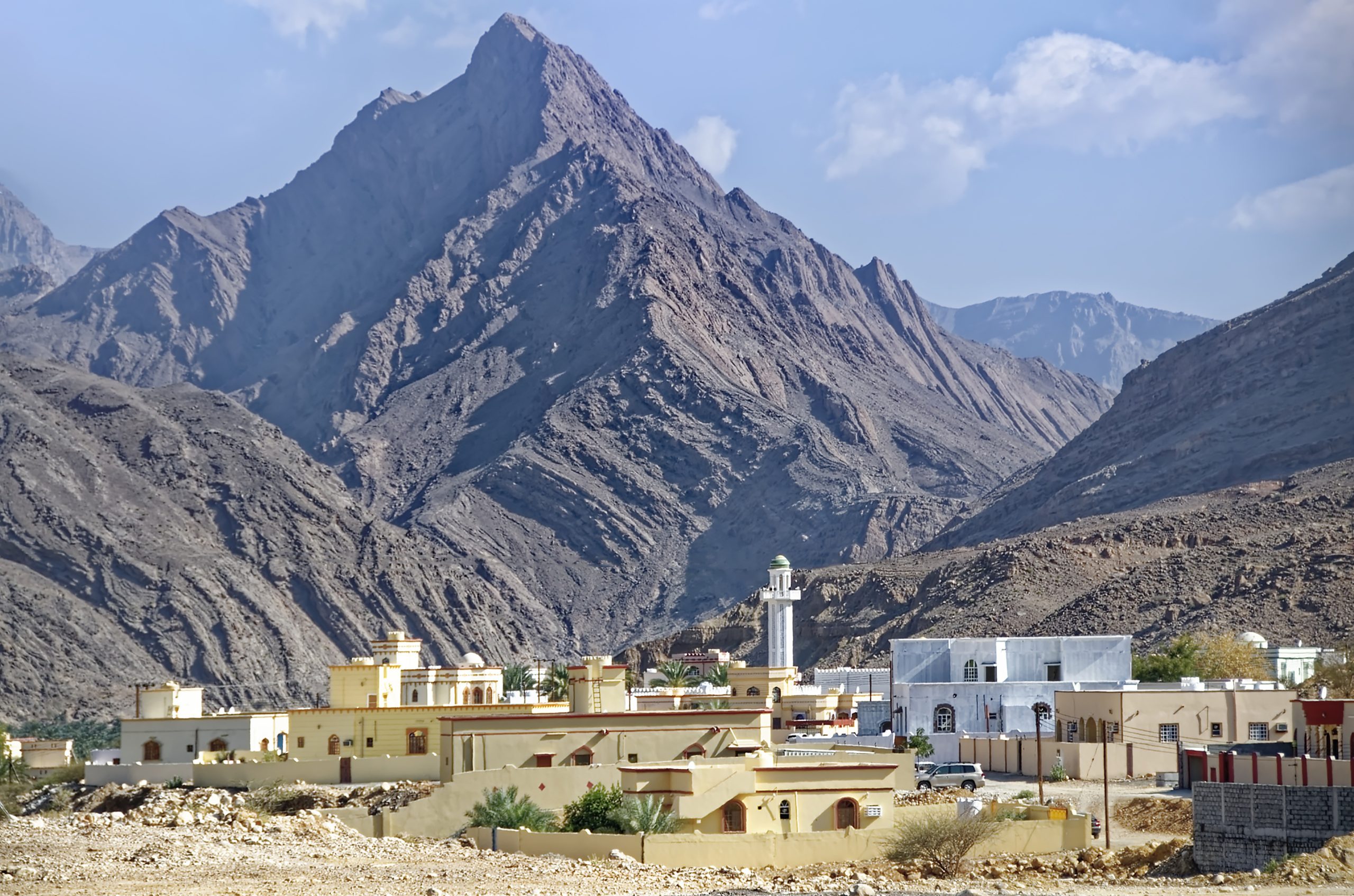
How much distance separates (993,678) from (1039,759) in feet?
86.4

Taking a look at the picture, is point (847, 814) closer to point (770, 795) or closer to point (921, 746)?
point (770, 795)

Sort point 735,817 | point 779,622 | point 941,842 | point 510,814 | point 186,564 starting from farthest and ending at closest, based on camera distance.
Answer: point 186,564
point 779,622
point 510,814
point 735,817
point 941,842

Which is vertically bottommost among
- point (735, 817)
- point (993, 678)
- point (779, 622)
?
point (735, 817)

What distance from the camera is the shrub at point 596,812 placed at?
41.8 m

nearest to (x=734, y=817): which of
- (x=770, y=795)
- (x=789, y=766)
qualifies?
(x=770, y=795)

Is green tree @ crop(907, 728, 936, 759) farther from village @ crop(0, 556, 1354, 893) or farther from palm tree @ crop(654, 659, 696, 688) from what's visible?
palm tree @ crop(654, 659, 696, 688)

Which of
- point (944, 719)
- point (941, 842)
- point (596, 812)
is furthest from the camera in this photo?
point (944, 719)

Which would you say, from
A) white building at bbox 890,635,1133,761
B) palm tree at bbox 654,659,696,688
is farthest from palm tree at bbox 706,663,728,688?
white building at bbox 890,635,1133,761

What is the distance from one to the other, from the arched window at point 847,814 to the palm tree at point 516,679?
44133 millimetres

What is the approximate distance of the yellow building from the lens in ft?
140

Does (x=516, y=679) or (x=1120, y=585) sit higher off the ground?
(x=1120, y=585)

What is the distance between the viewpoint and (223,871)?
36.4 metres

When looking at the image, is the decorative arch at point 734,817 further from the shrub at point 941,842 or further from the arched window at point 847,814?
the shrub at point 941,842

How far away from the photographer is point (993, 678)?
2899 inches
